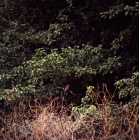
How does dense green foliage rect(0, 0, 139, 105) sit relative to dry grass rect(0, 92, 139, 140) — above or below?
above

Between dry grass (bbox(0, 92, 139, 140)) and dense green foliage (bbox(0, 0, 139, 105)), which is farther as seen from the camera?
dense green foliage (bbox(0, 0, 139, 105))

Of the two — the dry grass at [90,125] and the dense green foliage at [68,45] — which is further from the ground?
the dense green foliage at [68,45]

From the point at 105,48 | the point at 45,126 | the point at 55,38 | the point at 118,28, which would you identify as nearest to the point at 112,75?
the point at 105,48

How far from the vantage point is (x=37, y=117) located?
4848 mm

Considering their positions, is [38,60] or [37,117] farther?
[38,60]

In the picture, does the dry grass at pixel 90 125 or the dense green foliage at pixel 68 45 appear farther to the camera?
the dense green foliage at pixel 68 45

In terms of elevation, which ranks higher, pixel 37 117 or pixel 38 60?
pixel 38 60

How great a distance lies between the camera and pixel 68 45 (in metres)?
6.35

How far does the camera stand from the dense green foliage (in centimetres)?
533

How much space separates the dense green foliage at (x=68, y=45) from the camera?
533cm

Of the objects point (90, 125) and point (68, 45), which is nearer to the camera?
point (90, 125)

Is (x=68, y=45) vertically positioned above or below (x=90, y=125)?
above

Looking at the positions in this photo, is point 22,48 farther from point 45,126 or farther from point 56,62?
point 45,126

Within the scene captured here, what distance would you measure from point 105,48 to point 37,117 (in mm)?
2056
